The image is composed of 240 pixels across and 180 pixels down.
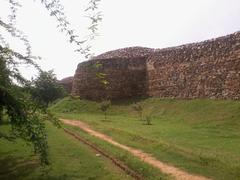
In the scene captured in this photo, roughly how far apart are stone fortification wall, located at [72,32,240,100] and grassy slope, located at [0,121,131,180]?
3.92 metres

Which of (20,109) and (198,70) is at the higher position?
(198,70)

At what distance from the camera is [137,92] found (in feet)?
98.3

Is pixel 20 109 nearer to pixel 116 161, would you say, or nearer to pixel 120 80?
pixel 116 161

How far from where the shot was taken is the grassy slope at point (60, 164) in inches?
406

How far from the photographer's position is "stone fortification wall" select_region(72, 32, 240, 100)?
71.1ft

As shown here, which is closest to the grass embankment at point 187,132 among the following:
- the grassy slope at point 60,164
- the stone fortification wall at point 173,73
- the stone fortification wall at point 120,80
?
the stone fortification wall at point 173,73

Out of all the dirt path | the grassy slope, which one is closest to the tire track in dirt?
the grassy slope

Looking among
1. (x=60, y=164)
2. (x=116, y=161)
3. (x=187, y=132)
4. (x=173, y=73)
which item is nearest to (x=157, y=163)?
(x=116, y=161)

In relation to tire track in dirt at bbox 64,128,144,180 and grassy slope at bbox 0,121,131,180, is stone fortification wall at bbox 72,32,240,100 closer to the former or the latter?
tire track in dirt at bbox 64,128,144,180

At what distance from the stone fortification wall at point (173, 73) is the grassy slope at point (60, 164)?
392 centimetres

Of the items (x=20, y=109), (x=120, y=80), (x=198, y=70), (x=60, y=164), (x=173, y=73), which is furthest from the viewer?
(x=120, y=80)

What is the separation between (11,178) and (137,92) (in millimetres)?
19493

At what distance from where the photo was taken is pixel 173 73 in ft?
86.1

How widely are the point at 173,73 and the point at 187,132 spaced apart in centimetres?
1018
